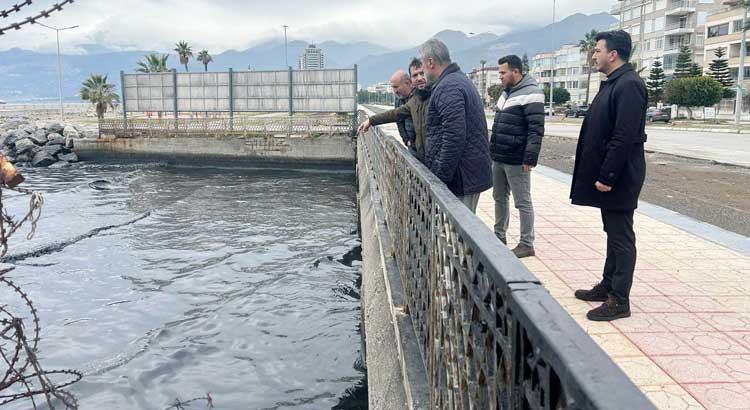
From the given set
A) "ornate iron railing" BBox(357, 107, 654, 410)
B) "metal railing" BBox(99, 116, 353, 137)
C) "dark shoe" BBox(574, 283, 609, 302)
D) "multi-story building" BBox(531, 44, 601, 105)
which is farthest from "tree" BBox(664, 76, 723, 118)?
"ornate iron railing" BBox(357, 107, 654, 410)

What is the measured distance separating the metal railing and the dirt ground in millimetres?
15023

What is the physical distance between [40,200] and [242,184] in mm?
22843

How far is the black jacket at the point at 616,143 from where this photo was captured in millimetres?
3820

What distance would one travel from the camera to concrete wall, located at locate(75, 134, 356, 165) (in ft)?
96.7

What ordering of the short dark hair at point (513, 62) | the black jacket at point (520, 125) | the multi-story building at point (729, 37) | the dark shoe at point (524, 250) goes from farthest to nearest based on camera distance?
the multi-story building at point (729, 37), the dark shoe at point (524, 250), the short dark hair at point (513, 62), the black jacket at point (520, 125)

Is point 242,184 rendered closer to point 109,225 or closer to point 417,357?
point 109,225

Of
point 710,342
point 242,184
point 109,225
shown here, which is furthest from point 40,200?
point 242,184

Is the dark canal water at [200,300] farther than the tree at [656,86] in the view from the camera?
No

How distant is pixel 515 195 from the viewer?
5.66 metres

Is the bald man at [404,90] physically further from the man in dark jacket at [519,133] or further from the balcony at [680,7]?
the balcony at [680,7]

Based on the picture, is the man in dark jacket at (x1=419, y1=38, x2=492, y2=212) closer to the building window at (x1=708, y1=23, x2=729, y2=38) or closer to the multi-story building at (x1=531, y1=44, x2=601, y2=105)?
the building window at (x1=708, y1=23, x2=729, y2=38)

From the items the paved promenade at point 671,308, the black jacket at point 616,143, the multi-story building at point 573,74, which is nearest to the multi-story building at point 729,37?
the multi-story building at point 573,74

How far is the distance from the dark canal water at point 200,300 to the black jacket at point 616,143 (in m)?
3.57

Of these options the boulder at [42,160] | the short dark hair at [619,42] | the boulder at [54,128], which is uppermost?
the short dark hair at [619,42]
